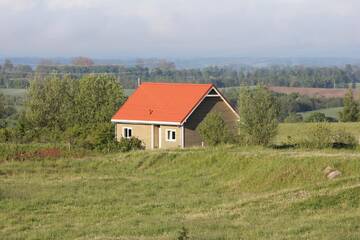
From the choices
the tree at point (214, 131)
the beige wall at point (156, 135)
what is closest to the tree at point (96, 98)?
the beige wall at point (156, 135)

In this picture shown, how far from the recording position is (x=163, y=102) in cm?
4362

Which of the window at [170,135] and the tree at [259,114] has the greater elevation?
the tree at [259,114]

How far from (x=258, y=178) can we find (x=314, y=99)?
7606cm

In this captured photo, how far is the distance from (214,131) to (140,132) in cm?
661

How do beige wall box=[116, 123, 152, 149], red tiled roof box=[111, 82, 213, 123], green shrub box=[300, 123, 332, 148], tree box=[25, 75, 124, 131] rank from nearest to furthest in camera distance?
green shrub box=[300, 123, 332, 148], red tiled roof box=[111, 82, 213, 123], beige wall box=[116, 123, 152, 149], tree box=[25, 75, 124, 131]

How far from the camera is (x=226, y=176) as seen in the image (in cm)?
2816

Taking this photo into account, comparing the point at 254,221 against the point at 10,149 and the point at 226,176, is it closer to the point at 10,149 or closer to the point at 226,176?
the point at 226,176

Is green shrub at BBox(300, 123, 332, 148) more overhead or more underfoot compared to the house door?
more overhead

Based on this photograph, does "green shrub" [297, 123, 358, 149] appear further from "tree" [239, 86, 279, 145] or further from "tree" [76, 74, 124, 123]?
"tree" [76, 74, 124, 123]

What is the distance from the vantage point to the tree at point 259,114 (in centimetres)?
3494

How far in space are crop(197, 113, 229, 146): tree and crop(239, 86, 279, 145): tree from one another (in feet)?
6.34

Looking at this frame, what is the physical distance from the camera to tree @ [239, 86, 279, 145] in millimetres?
34938

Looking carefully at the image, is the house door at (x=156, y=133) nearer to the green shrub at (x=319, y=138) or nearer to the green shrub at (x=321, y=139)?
the green shrub at (x=321, y=139)

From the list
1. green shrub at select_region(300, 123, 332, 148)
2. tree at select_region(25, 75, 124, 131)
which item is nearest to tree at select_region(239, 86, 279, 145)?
green shrub at select_region(300, 123, 332, 148)
